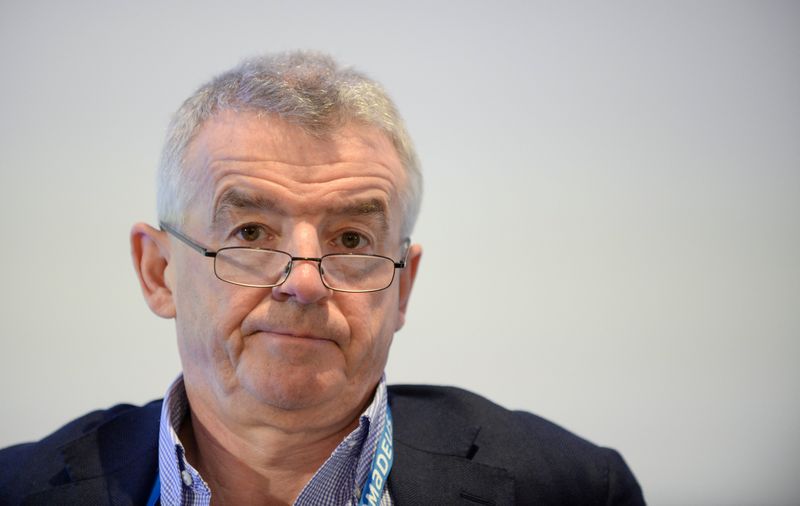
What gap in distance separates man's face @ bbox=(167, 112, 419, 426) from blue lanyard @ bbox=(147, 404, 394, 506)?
0.49 ft

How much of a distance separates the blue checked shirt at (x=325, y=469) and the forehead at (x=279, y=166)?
→ 525 millimetres

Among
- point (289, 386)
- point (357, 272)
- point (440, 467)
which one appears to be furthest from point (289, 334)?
point (440, 467)

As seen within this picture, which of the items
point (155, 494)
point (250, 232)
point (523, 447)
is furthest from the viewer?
point (523, 447)

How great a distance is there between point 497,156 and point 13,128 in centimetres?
174

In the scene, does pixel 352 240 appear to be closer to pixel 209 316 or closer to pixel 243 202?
pixel 243 202

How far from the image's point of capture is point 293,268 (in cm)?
157

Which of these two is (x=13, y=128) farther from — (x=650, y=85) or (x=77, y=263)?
(x=650, y=85)

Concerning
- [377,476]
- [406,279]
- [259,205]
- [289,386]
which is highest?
[259,205]

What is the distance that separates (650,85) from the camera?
8.89 feet

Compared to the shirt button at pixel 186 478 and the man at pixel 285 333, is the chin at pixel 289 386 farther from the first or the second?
the shirt button at pixel 186 478

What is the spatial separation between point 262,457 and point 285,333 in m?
0.36

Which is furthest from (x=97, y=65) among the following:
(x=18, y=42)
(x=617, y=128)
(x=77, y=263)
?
(x=617, y=128)

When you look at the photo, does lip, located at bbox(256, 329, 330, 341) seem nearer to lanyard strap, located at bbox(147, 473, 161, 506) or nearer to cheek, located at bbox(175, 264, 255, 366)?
cheek, located at bbox(175, 264, 255, 366)

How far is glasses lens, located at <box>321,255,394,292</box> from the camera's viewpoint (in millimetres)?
1642
